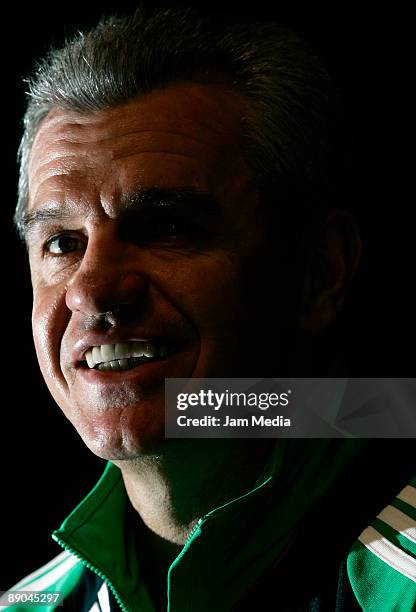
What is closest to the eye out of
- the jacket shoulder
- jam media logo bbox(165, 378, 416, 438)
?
jam media logo bbox(165, 378, 416, 438)

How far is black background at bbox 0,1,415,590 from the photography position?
7.09ft

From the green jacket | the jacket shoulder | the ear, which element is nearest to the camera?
the green jacket

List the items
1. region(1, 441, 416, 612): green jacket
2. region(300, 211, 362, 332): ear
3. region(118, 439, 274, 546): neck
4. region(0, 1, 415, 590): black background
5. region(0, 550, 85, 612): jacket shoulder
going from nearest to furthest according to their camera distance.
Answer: region(1, 441, 416, 612): green jacket, region(118, 439, 274, 546): neck, region(300, 211, 362, 332): ear, region(0, 550, 85, 612): jacket shoulder, region(0, 1, 415, 590): black background

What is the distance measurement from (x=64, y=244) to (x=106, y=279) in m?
0.25

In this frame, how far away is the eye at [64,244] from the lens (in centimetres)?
178

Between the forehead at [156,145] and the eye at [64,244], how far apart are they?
0.10 metres

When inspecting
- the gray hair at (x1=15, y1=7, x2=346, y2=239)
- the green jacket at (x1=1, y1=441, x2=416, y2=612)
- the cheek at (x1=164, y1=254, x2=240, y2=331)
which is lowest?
the green jacket at (x1=1, y1=441, x2=416, y2=612)

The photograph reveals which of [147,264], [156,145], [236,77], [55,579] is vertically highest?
[236,77]

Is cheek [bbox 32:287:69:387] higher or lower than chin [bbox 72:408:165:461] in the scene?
higher

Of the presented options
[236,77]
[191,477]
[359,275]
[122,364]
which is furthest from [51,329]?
[359,275]

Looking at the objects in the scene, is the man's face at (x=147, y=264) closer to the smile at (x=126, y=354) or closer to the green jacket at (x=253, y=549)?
the smile at (x=126, y=354)

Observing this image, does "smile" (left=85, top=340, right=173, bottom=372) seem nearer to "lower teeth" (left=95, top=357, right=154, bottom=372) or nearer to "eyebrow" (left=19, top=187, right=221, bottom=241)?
"lower teeth" (left=95, top=357, right=154, bottom=372)

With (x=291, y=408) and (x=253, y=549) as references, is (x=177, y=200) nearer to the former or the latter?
(x=291, y=408)

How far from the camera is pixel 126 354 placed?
64.6 inches
